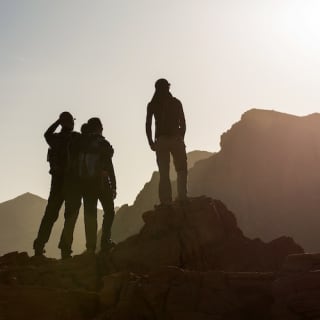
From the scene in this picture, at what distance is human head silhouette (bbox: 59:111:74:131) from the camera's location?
10.5 meters

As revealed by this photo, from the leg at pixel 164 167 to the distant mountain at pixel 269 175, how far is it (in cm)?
5603

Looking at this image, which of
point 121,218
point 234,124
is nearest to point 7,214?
point 121,218

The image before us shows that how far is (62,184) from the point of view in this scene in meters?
10.6

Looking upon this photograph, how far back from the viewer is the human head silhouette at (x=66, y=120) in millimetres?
10516

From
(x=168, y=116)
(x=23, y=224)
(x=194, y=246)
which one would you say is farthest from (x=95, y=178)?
(x=23, y=224)

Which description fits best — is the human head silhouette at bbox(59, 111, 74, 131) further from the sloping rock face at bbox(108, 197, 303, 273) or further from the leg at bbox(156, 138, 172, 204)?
the sloping rock face at bbox(108, 197, 303, 273)

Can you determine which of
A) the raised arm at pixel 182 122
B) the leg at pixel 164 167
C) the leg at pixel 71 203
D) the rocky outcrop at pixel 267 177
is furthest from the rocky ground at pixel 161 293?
the rocky outcrop at pixel 267 177

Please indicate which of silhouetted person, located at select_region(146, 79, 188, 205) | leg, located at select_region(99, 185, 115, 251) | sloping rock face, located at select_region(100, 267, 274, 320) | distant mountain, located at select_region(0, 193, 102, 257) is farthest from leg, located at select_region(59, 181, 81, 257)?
distant mountain, located at select_region(0, 193, 102, 257)

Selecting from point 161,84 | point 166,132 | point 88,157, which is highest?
point 161,84

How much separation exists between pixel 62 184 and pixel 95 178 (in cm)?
68

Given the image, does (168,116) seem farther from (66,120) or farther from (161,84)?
(66,120)

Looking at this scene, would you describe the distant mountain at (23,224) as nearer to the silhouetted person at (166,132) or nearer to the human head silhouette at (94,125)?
the silhouetted person at (166,132)

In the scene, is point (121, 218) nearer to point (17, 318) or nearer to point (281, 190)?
point (281, 190)

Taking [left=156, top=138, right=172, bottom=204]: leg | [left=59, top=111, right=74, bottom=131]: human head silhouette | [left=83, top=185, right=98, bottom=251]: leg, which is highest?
[left=59, top=111, right=74, bottom=131]: human head silhouette
